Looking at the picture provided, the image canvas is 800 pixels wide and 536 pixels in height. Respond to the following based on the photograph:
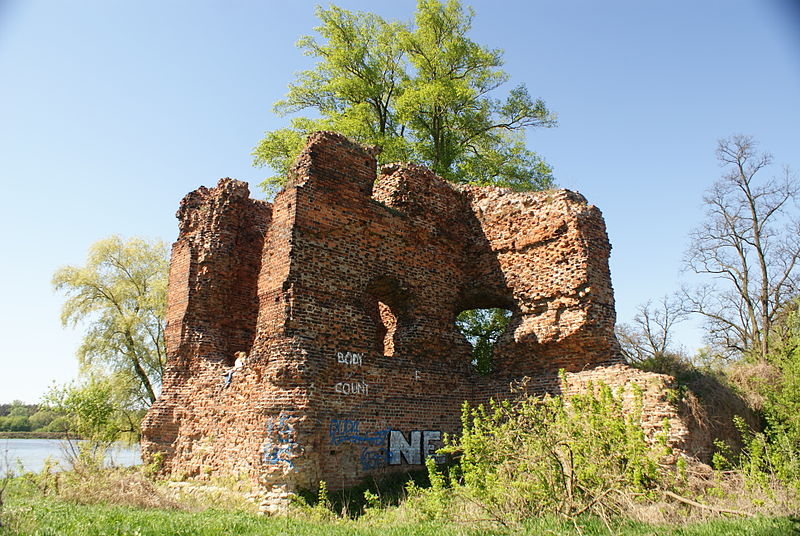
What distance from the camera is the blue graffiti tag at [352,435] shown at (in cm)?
856

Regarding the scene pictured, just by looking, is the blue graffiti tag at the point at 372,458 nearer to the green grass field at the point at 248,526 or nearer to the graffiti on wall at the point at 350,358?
the graffiti on wall at the point at 350,358

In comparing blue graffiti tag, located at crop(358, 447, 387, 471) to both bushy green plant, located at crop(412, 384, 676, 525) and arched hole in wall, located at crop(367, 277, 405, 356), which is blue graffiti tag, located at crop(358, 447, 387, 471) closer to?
arched hole in wall, located at crop(367, 277, 405, 356)

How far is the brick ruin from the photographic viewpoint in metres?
8.54

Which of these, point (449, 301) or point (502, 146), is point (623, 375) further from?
point (502, 146)

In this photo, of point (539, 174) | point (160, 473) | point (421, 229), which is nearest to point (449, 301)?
point (421, 229)

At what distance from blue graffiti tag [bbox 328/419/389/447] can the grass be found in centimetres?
134

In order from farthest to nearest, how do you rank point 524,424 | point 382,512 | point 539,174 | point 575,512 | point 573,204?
point 539,174 < point 573,204 < point 382,512 < point 524,424 < point 575,512

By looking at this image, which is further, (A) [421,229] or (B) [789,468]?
(A) [421,229]

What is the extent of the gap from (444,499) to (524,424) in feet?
4.56

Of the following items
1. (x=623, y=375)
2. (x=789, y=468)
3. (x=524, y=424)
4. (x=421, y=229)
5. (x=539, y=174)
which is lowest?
(x=789, y=468)

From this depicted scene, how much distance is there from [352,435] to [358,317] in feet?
6.26

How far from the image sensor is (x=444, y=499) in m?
7.06

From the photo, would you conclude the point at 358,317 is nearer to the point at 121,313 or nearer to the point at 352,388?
the point at 352,388

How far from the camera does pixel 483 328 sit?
17.1 meters
